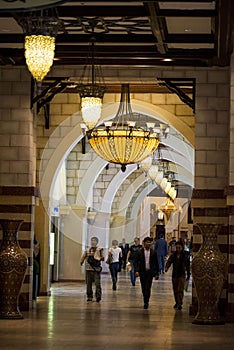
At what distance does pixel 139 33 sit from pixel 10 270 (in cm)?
389

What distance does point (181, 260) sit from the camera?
17.3 m

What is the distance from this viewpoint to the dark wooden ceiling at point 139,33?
1198cm

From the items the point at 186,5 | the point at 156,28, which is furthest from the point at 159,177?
the point at 186,5

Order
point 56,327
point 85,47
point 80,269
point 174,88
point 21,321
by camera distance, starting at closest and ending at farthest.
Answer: point 56,327, point 21,321, point 85,47, point 174,88, point 80,269

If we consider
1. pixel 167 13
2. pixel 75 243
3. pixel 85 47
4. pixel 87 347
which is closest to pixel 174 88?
pixel 85 47

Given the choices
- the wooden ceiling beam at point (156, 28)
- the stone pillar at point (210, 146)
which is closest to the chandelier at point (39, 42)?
the wooden ceiling beam at point (156, 28)

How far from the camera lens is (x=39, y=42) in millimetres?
10781

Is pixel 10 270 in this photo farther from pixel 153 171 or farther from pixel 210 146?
pixel 153 171

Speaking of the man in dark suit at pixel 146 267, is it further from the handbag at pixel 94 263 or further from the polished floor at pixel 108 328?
the handbag at pixel 94 263

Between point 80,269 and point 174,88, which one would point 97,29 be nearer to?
point 174,88

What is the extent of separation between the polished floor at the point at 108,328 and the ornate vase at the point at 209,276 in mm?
254

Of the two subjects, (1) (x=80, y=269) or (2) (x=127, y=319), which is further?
(1) (x=80, y=269)

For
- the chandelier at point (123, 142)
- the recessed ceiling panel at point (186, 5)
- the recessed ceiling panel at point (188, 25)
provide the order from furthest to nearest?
the chandelier at point (123, 142), the recessed ceiling panel at point (188, 25), the recessed ceiling panel at point (186, 5)

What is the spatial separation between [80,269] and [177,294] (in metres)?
8.18
